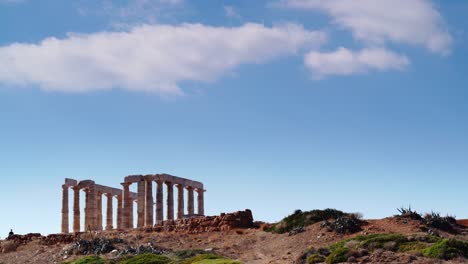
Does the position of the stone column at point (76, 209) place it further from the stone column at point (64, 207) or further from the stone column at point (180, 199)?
the stone column at point (180, 199)

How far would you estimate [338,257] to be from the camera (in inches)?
1048

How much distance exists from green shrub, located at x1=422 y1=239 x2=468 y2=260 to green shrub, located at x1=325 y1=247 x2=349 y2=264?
3.10 meters

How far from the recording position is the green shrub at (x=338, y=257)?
26.3 meters

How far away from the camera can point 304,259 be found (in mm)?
29125

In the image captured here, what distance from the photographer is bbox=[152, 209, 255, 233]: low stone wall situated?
48844 mm

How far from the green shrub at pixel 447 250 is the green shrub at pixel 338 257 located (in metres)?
3.10

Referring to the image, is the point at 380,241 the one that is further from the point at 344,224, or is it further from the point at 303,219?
the point at 303,219

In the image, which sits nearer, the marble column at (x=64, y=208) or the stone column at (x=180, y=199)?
the marble column at (x=64, y=208)

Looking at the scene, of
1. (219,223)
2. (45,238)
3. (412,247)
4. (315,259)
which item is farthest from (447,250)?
(45,238)

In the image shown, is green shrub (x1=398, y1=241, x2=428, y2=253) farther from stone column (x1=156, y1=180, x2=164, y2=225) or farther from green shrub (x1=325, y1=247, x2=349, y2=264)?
stone column (x1=156, y1=180, x2=164, y2=225)

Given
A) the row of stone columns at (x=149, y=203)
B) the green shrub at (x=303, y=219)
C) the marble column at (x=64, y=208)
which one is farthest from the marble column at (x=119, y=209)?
the green shrub at (x=303, y=219)

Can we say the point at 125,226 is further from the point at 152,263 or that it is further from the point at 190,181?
the point at 152,263

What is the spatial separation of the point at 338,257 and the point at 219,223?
23.3m

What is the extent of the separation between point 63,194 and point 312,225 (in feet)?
99.5
